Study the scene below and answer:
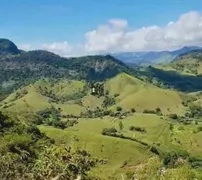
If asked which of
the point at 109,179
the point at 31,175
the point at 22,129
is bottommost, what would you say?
the point at 22,129

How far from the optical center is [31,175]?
159 ft

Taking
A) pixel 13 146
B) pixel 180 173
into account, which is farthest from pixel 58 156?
pixel 13 146

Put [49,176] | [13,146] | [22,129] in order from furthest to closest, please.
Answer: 1. [22,129]
2. [13,146]
3. [49,176]

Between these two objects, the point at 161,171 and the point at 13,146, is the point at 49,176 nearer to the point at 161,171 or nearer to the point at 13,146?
the point at 161,171

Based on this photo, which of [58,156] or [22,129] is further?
[22,129]

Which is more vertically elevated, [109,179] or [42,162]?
[42,162]

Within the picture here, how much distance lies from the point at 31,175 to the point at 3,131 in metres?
111

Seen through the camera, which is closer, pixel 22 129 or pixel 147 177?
pixel 147 177

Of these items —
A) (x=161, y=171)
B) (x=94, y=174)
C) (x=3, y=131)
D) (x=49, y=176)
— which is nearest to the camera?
(x=49, y=176)

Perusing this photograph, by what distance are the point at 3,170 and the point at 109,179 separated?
674 inches

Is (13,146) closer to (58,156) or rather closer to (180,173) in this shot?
(58,156)

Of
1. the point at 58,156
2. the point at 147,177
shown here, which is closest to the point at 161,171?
the point at 147,177

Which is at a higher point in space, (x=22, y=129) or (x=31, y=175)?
(x=31, y=175)

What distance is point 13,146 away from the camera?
Result: 108 meters
